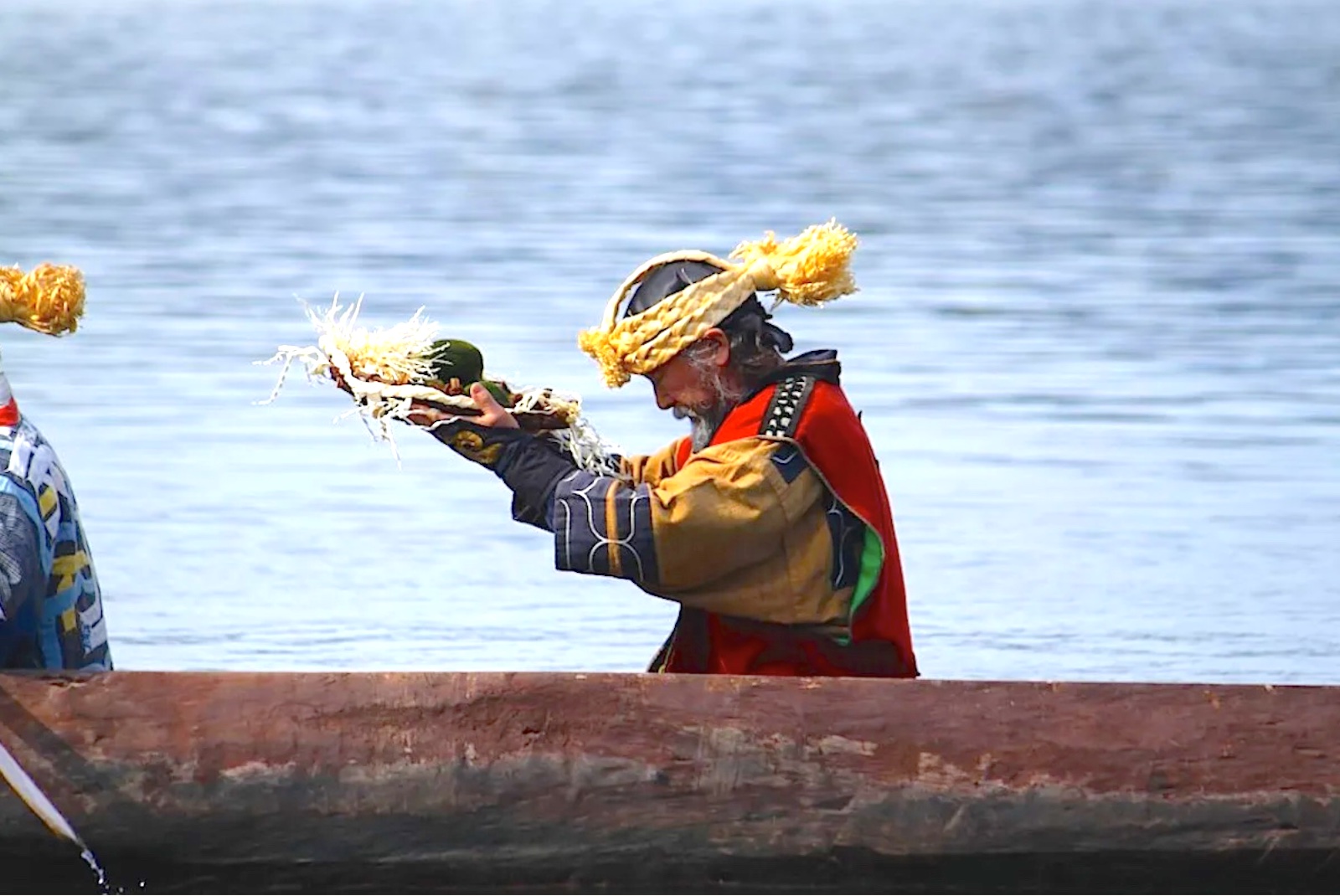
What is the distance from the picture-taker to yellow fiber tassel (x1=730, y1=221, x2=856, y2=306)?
4543 millimetres

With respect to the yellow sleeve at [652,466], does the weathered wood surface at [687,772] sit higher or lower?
lower

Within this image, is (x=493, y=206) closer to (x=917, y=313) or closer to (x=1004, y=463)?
(x=917, y=313)

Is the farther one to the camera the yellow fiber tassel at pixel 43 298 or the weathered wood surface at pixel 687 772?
the yellow fiber tassel at pixel 43 298

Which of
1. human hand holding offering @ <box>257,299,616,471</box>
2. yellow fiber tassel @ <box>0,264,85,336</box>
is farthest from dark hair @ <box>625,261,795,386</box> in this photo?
yellow fiber tassel @ <box>0,264,85,336</box>

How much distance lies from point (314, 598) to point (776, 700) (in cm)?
363

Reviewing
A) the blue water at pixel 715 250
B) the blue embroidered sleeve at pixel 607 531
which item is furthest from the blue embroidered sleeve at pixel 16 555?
the blue water at pixel 715 250

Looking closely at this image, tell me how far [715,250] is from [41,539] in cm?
1051

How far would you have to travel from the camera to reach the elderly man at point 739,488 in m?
4.30

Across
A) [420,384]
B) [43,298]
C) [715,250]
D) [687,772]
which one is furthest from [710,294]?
[715,250]

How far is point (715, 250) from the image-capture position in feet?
48.1

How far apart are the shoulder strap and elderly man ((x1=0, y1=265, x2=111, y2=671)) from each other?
1.03 meters

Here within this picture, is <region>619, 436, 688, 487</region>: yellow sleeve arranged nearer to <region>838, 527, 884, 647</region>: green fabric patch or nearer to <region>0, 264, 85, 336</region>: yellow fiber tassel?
<region>838, 527, 884, 647</region>: green fabric patch

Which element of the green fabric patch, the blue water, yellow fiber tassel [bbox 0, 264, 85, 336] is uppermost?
yellow fiber tassel [bbox 0, 264, 85, 336]

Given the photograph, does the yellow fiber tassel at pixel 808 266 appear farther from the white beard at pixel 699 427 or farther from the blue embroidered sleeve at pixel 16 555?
the blue embroidered sleeve at pixel 16 555
